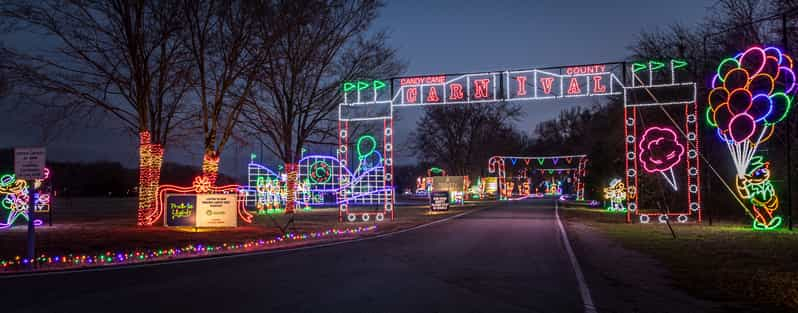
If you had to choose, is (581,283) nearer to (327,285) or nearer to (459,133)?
(327,285)

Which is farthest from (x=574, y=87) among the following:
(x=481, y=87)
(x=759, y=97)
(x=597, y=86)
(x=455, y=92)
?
(x=759, y=97)

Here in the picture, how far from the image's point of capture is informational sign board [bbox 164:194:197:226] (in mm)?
21031

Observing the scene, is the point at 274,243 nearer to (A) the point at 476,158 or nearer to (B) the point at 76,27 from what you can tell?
(B) the point at 76,27

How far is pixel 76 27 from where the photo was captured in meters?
21.3

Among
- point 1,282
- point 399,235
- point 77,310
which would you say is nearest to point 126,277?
point 1,282

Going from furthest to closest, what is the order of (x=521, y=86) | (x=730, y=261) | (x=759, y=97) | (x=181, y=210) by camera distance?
(x=521, y=86) → (x=181, y=210) → (x=759, y=97) → (x=730, y=261)

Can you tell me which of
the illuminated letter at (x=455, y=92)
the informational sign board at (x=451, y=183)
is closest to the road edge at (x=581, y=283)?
the illuminated letter at (x=455, y=92)

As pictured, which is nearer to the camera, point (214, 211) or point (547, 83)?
point (214, 211)

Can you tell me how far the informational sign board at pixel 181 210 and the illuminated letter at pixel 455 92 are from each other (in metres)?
11.5

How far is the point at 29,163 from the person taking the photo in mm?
11703

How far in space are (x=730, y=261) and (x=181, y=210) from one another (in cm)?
1717

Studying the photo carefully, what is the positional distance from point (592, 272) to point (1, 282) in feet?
34.2

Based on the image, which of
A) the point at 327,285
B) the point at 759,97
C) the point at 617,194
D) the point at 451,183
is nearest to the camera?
the point at 327,285

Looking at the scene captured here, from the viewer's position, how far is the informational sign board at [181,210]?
21031 mm
